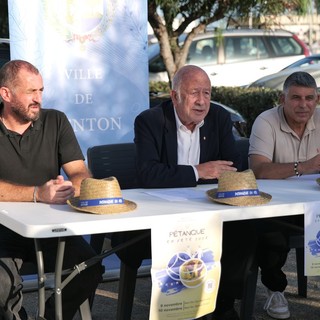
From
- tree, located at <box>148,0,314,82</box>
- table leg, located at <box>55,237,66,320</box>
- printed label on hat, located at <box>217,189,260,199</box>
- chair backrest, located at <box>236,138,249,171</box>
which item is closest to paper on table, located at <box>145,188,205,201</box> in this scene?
printed label on hat, located at <box>217,189,260,199</box>

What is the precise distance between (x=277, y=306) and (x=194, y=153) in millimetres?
1006

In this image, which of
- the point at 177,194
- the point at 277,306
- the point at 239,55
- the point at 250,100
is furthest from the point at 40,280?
the point at 239,55

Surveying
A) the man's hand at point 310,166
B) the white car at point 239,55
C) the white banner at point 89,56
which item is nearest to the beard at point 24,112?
the white banner at point 89,56

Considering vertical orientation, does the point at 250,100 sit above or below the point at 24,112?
below

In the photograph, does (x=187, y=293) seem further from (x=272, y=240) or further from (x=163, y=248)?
(x=272, y=240)

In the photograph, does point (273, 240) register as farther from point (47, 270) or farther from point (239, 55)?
point (239, 55)

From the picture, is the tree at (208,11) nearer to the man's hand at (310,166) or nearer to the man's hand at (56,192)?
the man's hand at (310,166)

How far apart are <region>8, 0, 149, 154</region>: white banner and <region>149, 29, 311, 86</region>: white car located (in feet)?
32.9

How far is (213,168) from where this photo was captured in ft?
15.2

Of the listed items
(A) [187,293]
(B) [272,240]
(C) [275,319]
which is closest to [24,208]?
(A) [187,293]

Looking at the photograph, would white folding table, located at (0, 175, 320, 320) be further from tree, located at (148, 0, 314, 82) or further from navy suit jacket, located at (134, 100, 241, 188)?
tree, located at (148, 0, 314, 82)

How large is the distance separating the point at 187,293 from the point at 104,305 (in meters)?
1.56

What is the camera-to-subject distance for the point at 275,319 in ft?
16.5

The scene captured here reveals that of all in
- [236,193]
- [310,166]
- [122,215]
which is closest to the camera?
[122,215]
